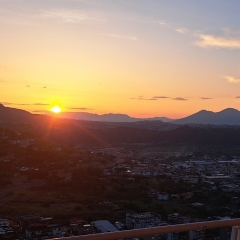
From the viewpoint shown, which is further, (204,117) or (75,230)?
(204,117)

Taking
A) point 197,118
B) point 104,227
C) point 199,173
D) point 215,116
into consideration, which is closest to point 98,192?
point 199,173

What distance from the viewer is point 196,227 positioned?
1.87m

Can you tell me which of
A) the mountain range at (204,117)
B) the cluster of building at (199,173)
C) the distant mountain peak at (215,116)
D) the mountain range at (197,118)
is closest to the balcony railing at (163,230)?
the cluster of building at (199,173)

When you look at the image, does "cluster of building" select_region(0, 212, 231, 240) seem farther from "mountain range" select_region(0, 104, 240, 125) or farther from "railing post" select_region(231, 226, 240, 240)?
"mountain range" select_region(0, 104, 240, 125)

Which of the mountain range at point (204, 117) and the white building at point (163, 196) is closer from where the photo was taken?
the white building at point (163, 196)

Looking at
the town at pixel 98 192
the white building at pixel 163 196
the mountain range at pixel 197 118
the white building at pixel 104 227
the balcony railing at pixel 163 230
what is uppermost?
the mountain range at pixel 197 118

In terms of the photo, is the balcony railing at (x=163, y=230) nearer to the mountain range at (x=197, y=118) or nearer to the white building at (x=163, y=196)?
the white building at (x=163, y=196)

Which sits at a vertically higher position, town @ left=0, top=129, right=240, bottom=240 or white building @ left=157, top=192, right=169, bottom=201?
town @ left=0, top=129, right=240, bottom=240

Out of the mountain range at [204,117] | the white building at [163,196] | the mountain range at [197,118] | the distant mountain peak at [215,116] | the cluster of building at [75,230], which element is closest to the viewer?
the cluster of building at [75,230]

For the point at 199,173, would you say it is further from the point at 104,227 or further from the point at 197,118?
the point at 197,118

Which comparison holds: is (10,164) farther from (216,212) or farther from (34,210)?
(216,212)

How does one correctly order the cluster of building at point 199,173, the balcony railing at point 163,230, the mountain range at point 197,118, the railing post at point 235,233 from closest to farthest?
the balcony railing at point 163,230, the railing post at point 235,233, the cluster of building at point 199,173, the mountain range at point 197,118

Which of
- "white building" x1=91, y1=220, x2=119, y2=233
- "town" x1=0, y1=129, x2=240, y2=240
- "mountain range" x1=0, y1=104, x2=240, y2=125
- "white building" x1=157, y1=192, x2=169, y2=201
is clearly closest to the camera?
"white building" x1=91, y1=220, x2=119, y2=233

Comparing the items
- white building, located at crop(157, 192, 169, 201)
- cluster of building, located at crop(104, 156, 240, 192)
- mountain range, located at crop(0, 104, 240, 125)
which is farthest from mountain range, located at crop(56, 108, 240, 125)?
white building, located at crop(157, 192, 169, 201)
